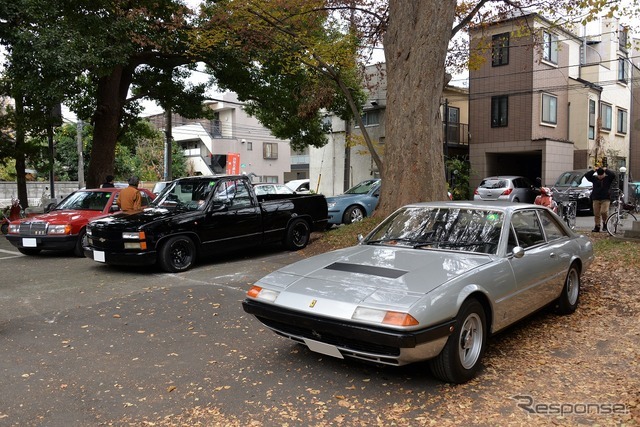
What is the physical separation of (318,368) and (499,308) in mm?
1631

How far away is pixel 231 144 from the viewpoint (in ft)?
145

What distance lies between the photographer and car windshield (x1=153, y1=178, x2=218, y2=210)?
29.7ft

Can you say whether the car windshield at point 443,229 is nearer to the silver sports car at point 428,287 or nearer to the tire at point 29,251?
the silver sports car at point 428,287

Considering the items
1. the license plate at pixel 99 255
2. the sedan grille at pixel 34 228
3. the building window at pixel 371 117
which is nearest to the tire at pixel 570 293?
the license plate at pixel 99 255

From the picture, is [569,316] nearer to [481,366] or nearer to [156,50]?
[481,366]

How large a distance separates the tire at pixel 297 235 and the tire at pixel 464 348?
6.80 meters

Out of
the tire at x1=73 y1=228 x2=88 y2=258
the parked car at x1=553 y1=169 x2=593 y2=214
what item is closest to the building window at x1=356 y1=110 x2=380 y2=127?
the parked car at x1=553 y1=169 x2=593 y2=214

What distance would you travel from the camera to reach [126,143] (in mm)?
22859

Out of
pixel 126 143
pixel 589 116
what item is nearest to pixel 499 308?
pixel 126 143

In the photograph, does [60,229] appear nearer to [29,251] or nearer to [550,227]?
[29,251]

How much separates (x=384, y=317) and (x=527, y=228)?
8.06 feet

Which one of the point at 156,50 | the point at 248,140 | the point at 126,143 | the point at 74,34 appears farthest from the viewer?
the point at 248,140

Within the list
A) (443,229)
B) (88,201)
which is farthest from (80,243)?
(443,229)

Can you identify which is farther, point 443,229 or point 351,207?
point 351,207
